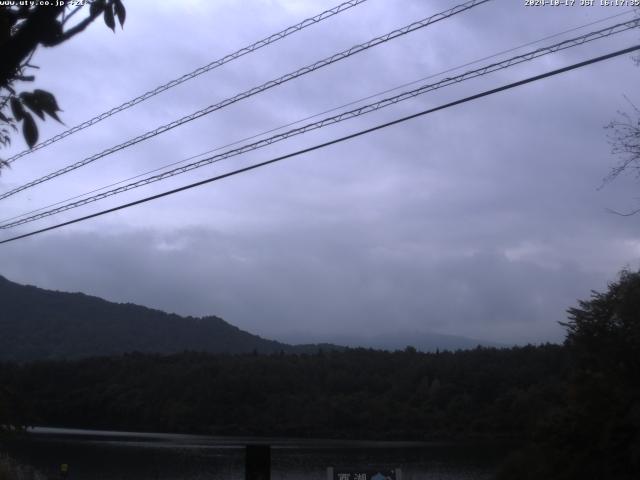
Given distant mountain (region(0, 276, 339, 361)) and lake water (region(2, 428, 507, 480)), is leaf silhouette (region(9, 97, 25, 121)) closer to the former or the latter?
lake water (region(2, 428, 507, 480))

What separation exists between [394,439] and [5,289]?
218 ft

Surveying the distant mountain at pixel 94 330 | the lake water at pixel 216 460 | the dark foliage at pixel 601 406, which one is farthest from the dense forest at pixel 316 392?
the distant mountain at pixel 94 330

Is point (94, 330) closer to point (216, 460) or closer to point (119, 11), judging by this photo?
point (216, 460)

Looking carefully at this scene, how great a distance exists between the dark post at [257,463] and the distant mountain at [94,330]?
81828 mm

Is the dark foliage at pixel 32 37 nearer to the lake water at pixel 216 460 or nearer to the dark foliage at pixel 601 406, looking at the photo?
the dark foliage at pixel 601 406

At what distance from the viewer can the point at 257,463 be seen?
8469 mm

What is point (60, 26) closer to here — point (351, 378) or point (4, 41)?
point (4, 41)

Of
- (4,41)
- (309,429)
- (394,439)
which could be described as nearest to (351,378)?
(309,429)

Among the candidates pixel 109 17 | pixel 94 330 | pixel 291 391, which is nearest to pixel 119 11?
pixel 109 17

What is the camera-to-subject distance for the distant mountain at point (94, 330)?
306 feet

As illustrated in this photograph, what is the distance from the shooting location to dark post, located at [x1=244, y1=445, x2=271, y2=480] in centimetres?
847

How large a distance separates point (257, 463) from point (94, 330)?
10238 cm

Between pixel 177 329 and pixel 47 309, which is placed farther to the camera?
pixel 177 329

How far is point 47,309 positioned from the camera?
4055 inches
